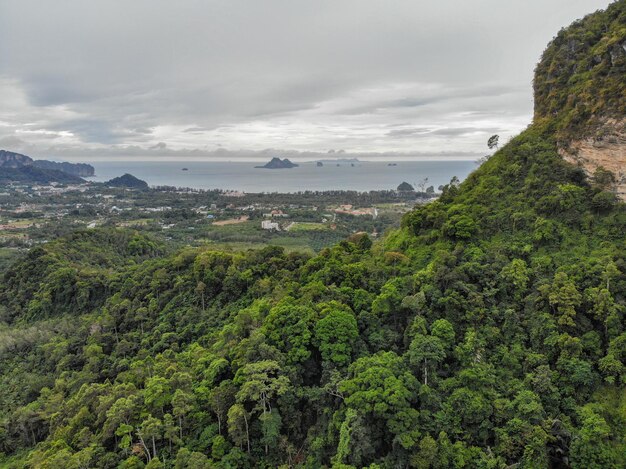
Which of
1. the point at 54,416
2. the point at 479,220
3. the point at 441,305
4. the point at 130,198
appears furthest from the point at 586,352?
the point at 130,198

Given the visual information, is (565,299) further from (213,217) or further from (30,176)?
(30,176)

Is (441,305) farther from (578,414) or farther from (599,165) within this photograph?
(599,165)

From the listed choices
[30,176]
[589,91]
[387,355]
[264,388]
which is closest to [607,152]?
[589,91]

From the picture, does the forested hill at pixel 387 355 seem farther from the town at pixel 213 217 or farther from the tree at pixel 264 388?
the town at pixel 213 217

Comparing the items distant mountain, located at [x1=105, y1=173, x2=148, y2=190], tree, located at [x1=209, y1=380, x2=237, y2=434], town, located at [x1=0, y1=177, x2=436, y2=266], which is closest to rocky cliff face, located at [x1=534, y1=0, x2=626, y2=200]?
tree, located at [x1=209, y1=380, x2=237, y2=434]

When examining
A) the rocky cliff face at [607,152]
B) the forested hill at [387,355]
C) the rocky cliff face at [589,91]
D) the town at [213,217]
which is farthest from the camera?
the town at [213,217]

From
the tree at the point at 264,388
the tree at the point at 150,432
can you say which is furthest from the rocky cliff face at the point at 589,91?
the tree at the point at 150,432

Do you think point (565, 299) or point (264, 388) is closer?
point (264, 388)
